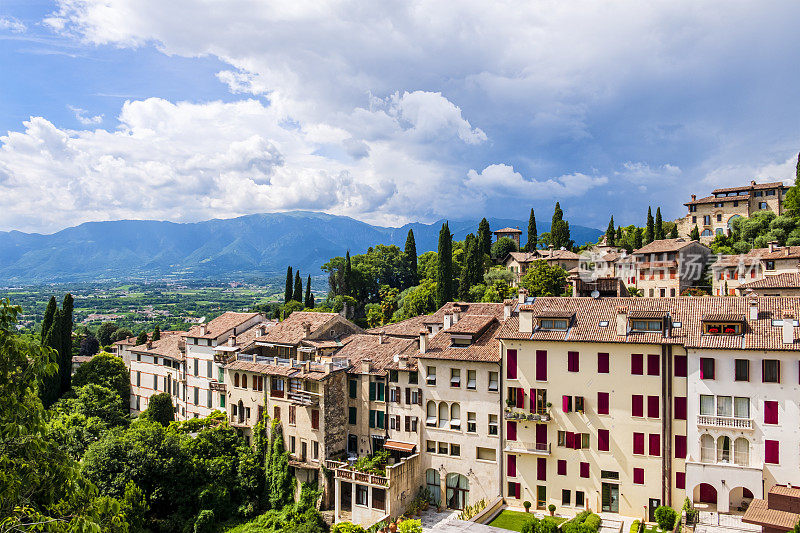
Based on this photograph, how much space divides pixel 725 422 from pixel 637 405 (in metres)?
5.27

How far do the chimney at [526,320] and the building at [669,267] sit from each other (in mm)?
43951

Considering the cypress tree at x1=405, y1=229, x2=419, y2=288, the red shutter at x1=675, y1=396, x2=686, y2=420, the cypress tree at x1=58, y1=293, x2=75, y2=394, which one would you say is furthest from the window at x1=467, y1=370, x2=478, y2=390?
the cypress tree at x1=405, y1=229, x2=419, y2=288

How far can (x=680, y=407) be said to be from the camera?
1508 inches

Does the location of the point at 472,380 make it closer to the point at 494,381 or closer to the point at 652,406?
the point at 494,381

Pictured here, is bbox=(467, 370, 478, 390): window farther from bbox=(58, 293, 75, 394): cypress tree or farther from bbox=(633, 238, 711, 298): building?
bbox=(58, 293, 75, 394): cypress tree

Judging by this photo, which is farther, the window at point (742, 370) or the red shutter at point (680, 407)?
the red shutter at point (680, 407)

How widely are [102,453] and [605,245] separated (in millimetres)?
96204

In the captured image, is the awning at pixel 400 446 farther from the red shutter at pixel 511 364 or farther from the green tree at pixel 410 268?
the green tree at pixel 410 268

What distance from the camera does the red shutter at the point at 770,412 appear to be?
35.5m

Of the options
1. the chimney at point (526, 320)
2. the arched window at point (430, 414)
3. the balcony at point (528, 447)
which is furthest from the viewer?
the arched window at point (430, 414)

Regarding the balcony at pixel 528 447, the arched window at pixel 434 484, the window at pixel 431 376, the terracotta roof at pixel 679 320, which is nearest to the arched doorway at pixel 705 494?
the terracotta roof at pixel 679 320

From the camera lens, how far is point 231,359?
184 feet

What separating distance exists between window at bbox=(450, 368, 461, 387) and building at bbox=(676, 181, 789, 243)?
256 ft

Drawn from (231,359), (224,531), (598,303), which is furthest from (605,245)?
(224,531)
